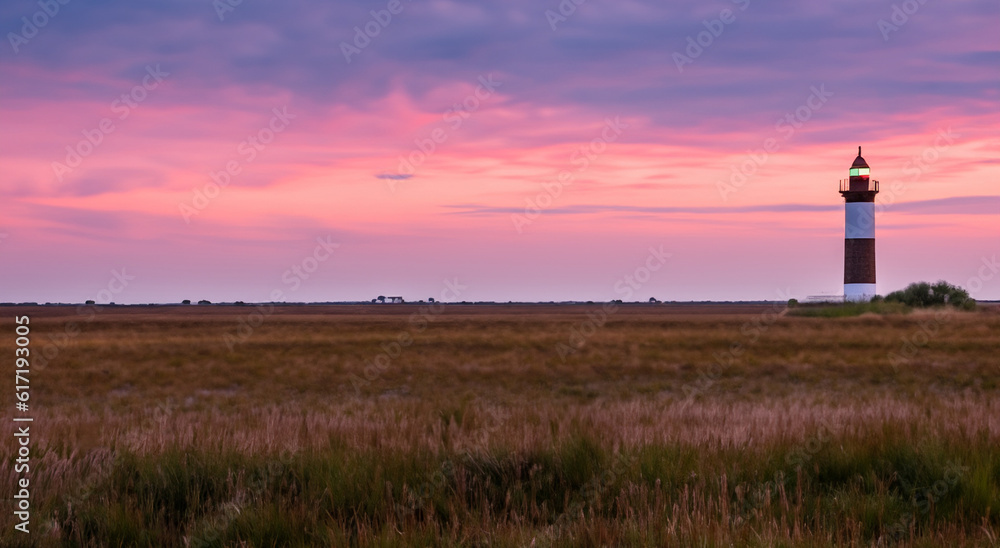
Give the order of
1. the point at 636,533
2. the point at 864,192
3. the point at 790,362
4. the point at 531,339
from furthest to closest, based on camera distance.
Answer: the point at 864,192
the point at 531,339
the point at 790,362
the point at 636,533

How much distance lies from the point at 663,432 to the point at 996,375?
19355mm

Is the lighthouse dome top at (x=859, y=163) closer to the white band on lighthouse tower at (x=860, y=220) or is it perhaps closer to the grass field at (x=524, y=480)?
the white band on lighthouse tower at (x=860, y=220)

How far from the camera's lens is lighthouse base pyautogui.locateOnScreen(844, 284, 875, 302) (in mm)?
55031

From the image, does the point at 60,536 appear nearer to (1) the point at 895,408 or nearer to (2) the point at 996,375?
(1) the point at 895,408

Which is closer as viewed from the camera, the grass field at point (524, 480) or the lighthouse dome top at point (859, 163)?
the grass field at point (524, 480)

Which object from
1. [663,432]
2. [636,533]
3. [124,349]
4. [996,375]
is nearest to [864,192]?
[996,375]

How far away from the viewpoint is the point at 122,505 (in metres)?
6.56

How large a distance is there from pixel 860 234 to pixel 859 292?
390 cm

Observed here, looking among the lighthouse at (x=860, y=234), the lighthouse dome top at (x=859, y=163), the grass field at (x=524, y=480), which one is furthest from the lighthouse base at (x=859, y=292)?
the grass field at (x=524, y=480)

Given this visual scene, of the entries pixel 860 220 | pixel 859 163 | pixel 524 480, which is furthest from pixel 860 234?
pixel 524 480

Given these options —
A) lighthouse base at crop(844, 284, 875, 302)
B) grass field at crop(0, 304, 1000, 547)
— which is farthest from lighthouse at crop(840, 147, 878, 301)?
grass field at crop(0, 304, 1000, 547)

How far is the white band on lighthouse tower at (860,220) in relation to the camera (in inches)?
2158

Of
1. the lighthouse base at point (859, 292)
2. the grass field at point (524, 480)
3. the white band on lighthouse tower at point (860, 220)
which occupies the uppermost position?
the white band on lighthouse tower at point (860, 220)

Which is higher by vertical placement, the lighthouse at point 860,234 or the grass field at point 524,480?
the lighthouse at point 860,234
